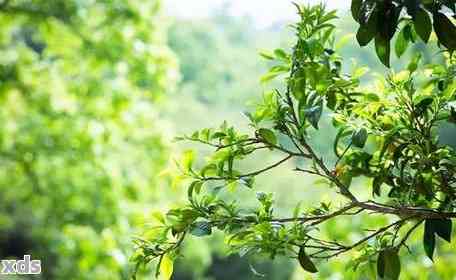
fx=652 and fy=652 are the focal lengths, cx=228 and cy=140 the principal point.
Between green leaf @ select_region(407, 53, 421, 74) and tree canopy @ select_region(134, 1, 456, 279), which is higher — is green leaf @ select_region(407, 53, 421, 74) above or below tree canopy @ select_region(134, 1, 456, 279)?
above

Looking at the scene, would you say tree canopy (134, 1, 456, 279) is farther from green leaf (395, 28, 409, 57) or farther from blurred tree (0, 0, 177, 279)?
blurred tree (0, 0, 177, 279)

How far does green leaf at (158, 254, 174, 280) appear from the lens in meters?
0.55

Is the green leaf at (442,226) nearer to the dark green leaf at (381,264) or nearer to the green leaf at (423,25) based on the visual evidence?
the dark green leaf at (381,264)

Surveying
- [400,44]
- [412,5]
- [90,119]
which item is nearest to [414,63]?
[400,44]

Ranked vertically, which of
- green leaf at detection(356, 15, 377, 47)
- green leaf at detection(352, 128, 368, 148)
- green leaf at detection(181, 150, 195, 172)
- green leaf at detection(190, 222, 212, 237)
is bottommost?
green leaf at detection(190, 222, 212, 237)

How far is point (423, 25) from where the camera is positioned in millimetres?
461

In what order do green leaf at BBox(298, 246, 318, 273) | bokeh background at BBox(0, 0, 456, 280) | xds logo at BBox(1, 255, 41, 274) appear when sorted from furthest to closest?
bokeh background at BBox(0, 0, 456, 280)
xds logo at BBox(1, 255, 41, 274)
green leaf at BBox(298, 246, 318, 273)

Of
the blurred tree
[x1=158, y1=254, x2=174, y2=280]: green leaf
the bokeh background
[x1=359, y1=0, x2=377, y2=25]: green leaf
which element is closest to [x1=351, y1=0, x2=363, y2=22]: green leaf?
[x1=359, y1=0, x2=377, y2=25]: green leaf

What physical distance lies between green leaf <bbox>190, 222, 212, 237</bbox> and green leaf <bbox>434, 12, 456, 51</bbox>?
0.76 ft

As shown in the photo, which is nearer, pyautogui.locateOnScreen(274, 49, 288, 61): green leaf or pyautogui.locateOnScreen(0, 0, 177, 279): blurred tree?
pyautogui.locateOnScreen(274, 49, 288, 61): green leaf

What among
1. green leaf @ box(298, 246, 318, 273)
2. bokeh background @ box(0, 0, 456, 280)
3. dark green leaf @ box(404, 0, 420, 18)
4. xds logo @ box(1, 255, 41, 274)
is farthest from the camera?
bokeh background @ box(0, 0, 456, 280)

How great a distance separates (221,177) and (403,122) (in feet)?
0.52

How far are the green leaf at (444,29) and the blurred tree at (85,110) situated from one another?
2.03 meters

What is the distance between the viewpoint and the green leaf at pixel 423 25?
459 mm
